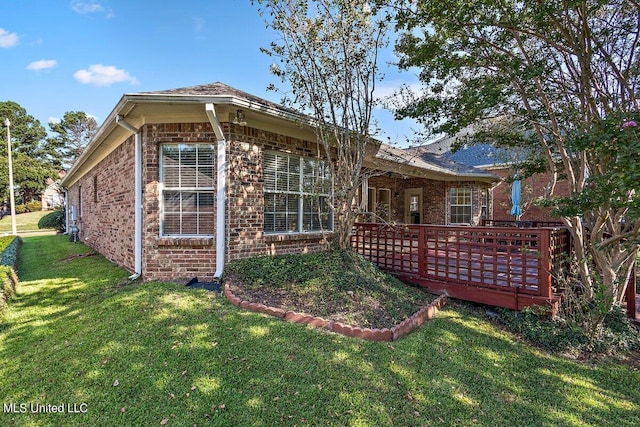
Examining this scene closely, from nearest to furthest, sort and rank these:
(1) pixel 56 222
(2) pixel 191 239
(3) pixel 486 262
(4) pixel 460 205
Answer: (3) pixel 486 262
(2) pixel 191 239
(4) pixel 460 205
(1) pixel 56 222

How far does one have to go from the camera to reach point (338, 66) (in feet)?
19.1

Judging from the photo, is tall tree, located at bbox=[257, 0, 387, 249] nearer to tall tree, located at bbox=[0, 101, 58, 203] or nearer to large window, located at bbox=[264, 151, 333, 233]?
large window, located at bbox=[264, 151, 333, 233]

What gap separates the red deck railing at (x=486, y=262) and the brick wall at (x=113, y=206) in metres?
4.98

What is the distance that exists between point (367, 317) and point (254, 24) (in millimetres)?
6147

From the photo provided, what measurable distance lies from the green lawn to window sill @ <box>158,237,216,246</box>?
4.03 ft

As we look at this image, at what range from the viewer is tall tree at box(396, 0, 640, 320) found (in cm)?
379

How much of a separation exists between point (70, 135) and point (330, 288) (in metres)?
55.9

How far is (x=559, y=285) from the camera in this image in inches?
180

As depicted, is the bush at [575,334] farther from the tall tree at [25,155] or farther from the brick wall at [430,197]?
the tall tree at [25,155]

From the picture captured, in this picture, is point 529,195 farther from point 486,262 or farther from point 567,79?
point 486,262

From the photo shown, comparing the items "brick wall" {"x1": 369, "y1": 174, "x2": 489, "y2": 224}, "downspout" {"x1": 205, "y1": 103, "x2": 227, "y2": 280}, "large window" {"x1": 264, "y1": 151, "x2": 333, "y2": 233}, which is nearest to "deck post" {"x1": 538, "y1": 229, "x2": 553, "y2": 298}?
"large window" {"x1": 264, "y1": 151, "x2": 333, "y2": 233}

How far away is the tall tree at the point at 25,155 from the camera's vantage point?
33.4 metres

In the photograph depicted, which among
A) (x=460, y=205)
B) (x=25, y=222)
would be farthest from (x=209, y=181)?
(x=25, y=222)

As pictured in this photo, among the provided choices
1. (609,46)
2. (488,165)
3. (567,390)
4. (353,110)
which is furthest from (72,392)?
(488,165)
